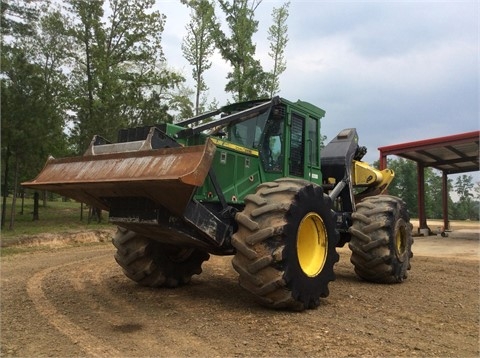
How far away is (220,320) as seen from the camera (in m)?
5.05

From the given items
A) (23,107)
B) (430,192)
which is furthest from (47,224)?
(430,192)

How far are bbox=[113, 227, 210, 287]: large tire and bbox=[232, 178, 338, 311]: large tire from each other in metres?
2.04

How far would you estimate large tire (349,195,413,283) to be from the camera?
7.73 meters

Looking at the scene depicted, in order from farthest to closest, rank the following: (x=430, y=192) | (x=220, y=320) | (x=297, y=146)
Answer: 1. (x=430, y=192)
2. (x=297, y=146)
3. (x=220, y=320)

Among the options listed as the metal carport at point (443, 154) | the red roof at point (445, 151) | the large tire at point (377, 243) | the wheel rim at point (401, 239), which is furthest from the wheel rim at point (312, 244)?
the red roof at point (445, 151)

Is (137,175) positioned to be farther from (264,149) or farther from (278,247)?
(264,149)

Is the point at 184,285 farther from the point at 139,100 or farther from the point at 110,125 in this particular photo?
the point at 139,100

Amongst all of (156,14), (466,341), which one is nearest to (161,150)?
(466,341)

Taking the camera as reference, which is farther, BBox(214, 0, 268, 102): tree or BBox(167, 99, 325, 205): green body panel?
BBox(214, 0, 268, 102): tree

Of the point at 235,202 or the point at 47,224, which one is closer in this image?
the point at 235,202

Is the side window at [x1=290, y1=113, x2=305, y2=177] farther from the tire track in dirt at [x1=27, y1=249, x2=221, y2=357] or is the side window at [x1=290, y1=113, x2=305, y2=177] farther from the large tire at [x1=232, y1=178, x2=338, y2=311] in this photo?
the tire track in dirt at [x1=27, y1=249, x2=221, y2=357]

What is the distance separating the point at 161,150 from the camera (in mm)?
4930

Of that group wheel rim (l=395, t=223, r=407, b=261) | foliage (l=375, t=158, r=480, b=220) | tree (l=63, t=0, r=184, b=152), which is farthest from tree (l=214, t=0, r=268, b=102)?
foliage (l=375, t=158, r=480, b=220)

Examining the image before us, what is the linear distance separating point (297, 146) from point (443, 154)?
17.6 m
